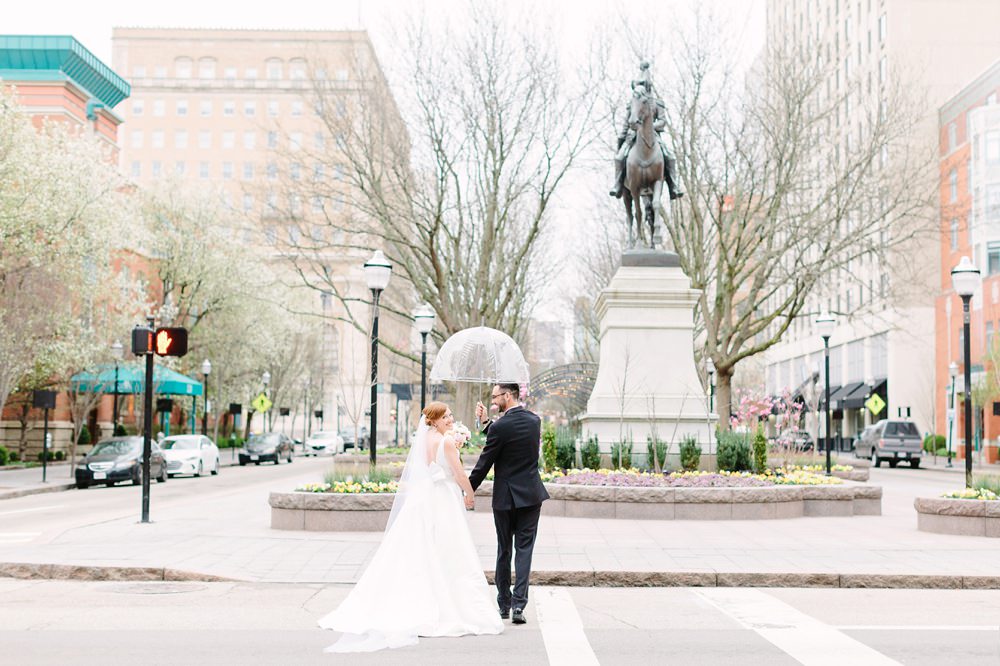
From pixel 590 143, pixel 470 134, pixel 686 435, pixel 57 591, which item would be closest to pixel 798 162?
pixel 590 143

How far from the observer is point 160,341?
57.0 feet

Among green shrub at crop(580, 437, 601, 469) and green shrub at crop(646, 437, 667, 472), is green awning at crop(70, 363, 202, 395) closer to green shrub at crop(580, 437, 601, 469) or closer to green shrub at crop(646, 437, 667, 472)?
green shrub at crop(580, 437, 601, 469)

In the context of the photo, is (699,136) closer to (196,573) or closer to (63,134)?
(63,134)

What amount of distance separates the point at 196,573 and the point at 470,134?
86.9 ft

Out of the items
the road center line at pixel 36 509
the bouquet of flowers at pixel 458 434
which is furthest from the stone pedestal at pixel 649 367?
the road center line at pixel 36 509

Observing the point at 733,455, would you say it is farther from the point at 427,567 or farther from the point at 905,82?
the point at 905,82

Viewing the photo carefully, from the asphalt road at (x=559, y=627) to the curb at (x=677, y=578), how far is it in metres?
0.23

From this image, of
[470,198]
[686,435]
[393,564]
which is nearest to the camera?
[393,564]

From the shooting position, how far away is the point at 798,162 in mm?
37281

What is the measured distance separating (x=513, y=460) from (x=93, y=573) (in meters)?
5.33

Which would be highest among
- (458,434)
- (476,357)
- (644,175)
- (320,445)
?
(644,175)

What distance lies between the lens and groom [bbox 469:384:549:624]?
29.5 feet

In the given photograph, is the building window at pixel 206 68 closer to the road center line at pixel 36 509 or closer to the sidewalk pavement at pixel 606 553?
the road center line at pixel 36 509

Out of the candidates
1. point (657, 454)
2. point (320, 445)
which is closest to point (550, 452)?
point (657, 454)
